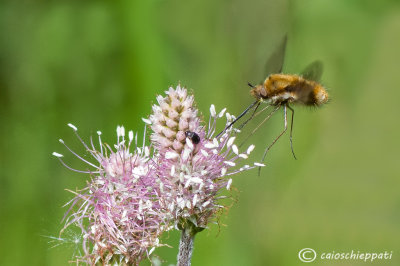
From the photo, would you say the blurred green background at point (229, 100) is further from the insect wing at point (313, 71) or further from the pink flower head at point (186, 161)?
the pink flower head at point (186, 161)

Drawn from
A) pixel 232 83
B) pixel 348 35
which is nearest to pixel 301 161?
pixel 232 83

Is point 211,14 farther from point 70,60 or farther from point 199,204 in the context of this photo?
point 199,204

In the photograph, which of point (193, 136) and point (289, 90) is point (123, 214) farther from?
point (289, 90)

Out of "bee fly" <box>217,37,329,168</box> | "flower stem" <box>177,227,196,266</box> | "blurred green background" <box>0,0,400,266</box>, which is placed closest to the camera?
"flower stem" <box>177,227,196,266</box>

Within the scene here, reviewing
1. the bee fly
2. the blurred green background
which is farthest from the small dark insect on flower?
the blurred green background

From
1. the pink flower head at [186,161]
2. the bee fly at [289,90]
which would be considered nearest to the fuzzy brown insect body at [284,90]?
the bee fly at [289,90]

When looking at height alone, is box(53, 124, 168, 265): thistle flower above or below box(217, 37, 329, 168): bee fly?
below

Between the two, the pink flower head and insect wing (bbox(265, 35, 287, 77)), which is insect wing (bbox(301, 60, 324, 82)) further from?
the pink flower head
